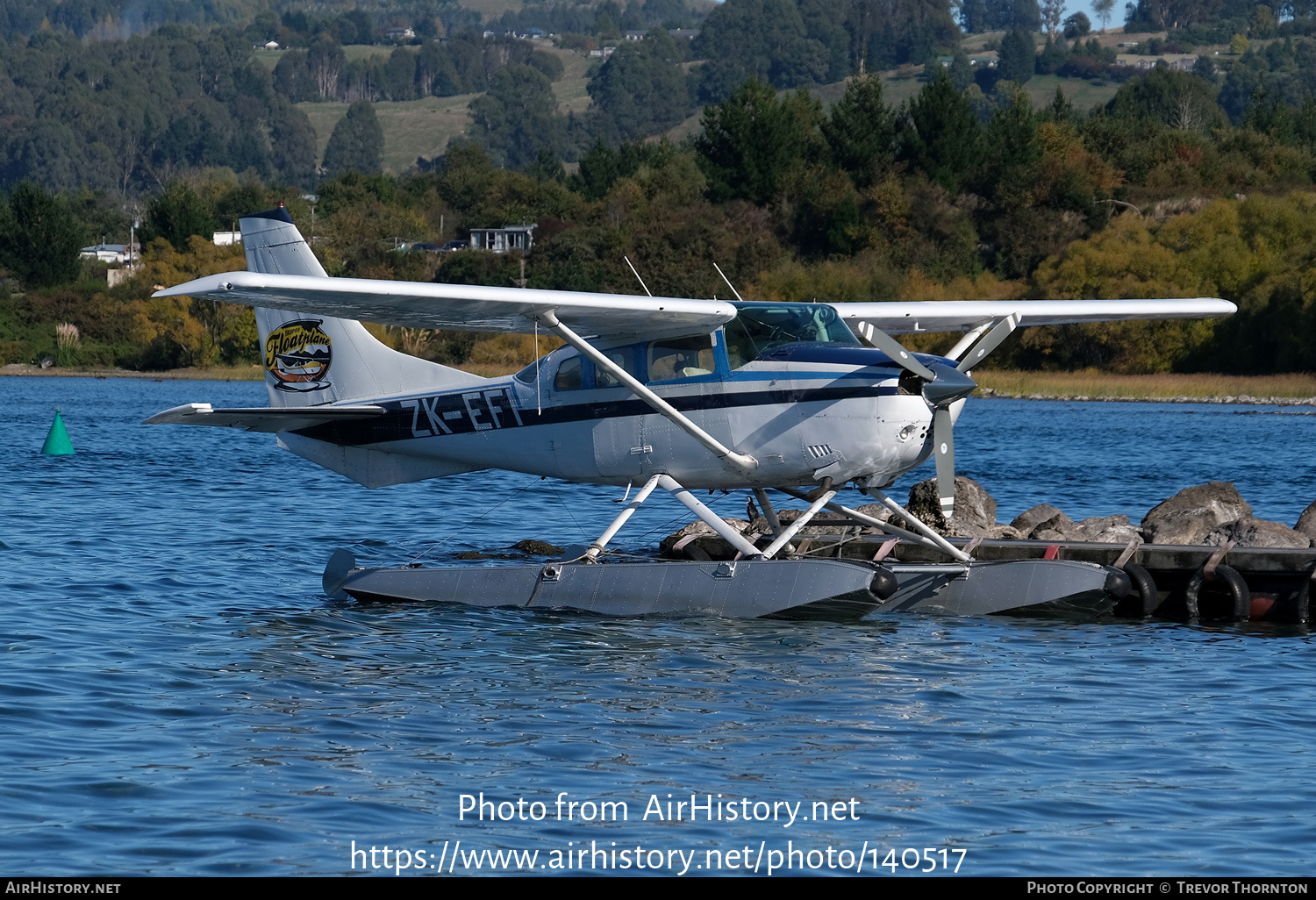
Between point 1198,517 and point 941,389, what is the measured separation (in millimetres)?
5114

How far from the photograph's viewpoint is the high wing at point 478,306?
1023cm

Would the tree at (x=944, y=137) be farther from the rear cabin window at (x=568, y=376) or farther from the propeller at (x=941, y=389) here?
the propeller at (x=941, y=389)

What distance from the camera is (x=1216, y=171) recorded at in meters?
77.4

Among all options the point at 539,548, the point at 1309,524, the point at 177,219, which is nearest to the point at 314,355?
the point at 539,548

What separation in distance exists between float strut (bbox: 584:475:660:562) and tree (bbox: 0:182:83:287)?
76.6 metres

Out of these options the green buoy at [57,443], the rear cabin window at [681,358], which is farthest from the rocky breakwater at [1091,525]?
the green buoy at [57,443]

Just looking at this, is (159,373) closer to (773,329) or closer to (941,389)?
(773,329)

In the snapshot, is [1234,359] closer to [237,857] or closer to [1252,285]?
[1252,285]

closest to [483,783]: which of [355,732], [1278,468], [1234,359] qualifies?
[355,732]

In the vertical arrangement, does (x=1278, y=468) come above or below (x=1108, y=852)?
below

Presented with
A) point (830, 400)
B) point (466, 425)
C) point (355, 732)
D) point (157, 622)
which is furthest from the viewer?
point (466, 425)

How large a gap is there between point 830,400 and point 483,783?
445cm

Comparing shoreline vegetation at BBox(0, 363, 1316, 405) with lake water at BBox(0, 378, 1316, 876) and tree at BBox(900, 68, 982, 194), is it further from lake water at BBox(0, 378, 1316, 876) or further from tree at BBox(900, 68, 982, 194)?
lake water at BBox(0, 378, 1316, 876)

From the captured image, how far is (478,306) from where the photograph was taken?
1098cm
